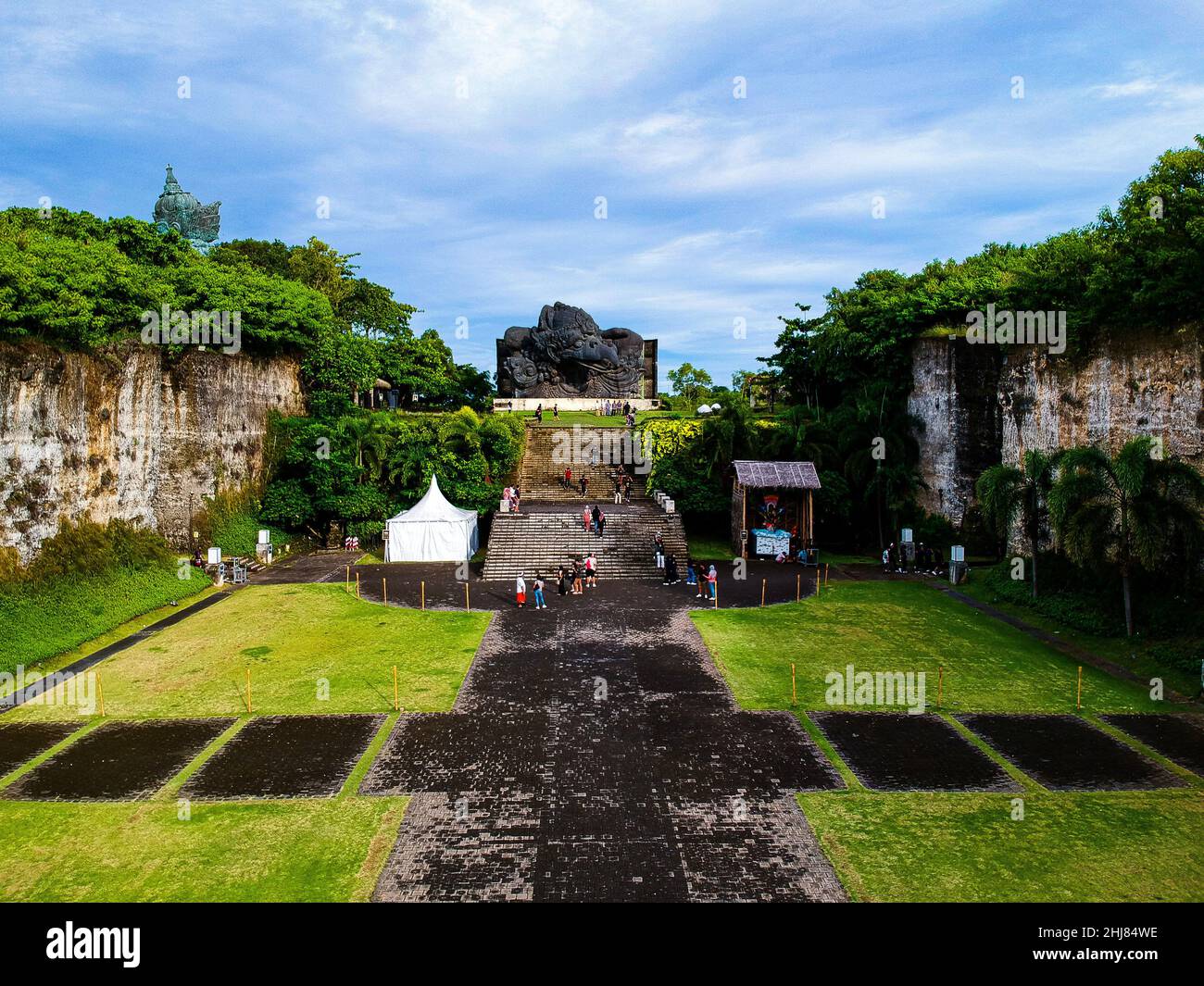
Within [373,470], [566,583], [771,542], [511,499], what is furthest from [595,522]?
[373,470]

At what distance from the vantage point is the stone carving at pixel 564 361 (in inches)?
1811

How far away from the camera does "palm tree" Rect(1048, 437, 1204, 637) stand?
14.9m

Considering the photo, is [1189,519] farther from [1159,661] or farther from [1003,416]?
[1003,416]

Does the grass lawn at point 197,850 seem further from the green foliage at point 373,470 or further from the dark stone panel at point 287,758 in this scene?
the green foliage at point 373,470

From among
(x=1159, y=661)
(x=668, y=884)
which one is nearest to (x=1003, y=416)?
(x=1159, y=661)

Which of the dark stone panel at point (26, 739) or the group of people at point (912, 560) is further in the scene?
the group of people at point (912, 560)

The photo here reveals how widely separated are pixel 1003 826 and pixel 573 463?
25.5 m

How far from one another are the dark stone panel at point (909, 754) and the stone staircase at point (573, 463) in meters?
18.1
